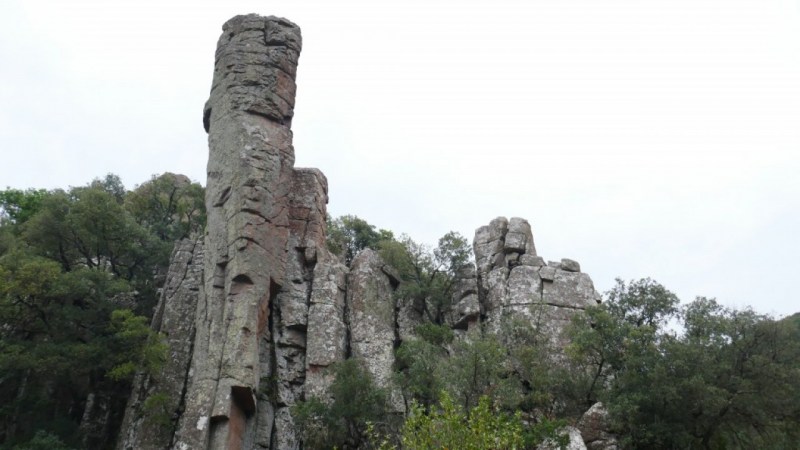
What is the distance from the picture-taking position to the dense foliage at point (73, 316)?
37.0 m

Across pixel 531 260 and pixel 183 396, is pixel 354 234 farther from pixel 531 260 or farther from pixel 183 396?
pixel 183 396

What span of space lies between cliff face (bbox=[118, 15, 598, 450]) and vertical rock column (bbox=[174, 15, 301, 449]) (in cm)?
6

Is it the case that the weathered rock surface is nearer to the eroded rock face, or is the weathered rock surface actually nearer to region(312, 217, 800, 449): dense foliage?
region(312, 217, 800, 449): dense foliage

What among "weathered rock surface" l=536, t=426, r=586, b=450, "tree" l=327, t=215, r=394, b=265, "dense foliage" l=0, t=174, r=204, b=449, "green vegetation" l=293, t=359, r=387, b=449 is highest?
"tree" l=327, t=215, r=394, b=265

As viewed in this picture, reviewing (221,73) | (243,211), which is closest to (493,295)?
(243,211)

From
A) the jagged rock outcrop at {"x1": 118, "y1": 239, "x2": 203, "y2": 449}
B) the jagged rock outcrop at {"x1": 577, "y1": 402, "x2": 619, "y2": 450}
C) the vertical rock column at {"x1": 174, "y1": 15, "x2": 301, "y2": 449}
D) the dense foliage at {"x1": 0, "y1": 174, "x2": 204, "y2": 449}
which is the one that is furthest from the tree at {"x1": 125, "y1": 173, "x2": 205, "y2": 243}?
the jagged rock outcrop at {"x1": 577, "y1": 402, "x2": 619, "y2": 450}

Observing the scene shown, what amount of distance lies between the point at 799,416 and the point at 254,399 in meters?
23.3

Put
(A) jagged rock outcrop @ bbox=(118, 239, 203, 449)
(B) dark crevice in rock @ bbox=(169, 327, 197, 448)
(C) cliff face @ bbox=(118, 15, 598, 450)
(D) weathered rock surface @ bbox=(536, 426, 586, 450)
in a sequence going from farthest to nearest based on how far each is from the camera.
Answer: (A) jagged rock outcrop @ bbox=(118, 239, 203, 449) → (B) dark crevice in rock @ bbox=(169, 327, 197, 448) → (C) cliff face @ bbox=(118, 15, 598, 450) → (D) weathered rock surface @ bbox=(536, 426, 586, 450)

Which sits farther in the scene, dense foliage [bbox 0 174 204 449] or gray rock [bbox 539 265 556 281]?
gray rock [bbox 539 265 556 281]

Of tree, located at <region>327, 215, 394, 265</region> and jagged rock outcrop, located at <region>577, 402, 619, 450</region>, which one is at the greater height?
tree, located at <region>327, 215, 394, 265</region>

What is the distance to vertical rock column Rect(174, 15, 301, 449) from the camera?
34.2 m

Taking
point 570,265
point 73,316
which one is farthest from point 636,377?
point 73,316

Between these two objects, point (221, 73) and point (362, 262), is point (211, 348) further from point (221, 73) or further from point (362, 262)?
point (221, 73)

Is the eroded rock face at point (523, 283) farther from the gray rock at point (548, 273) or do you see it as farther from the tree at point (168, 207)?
the tree at point (168, 207)
